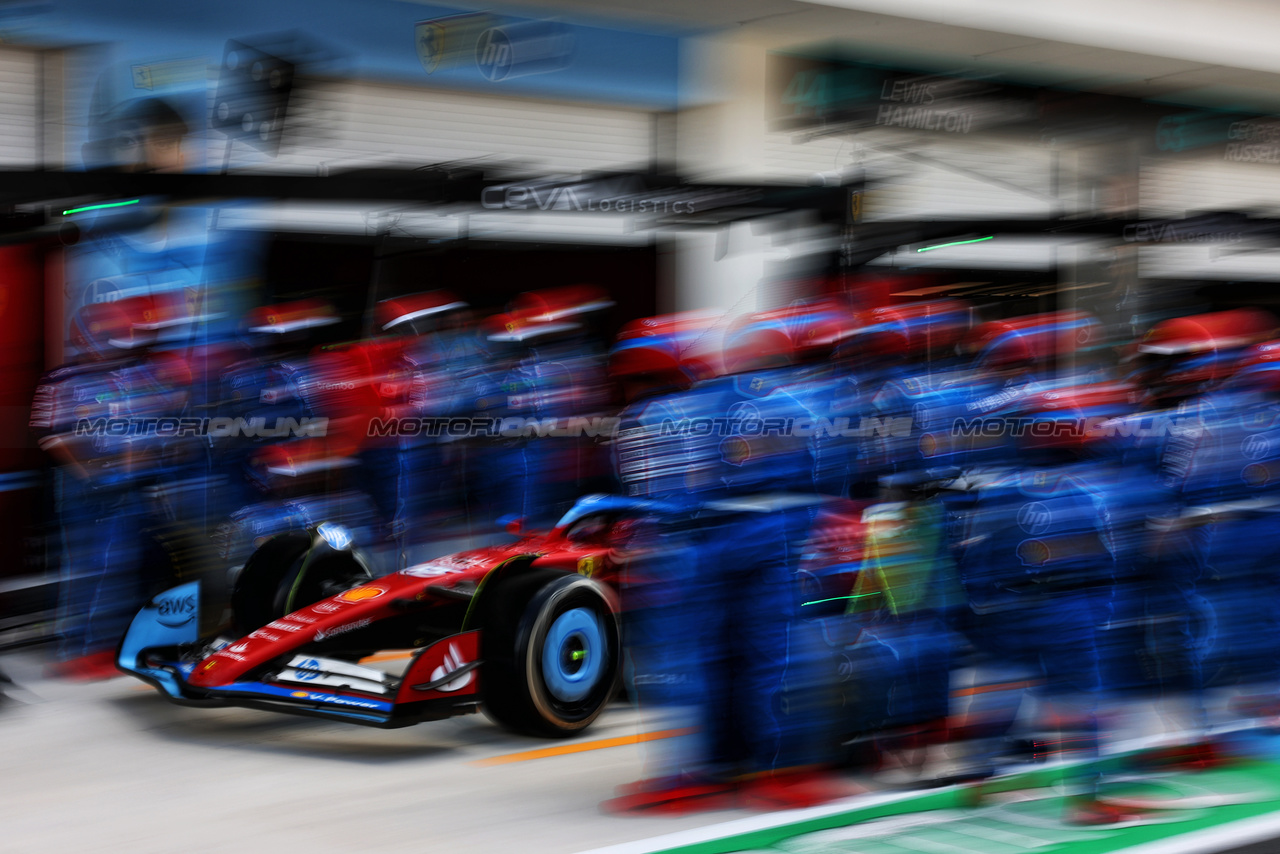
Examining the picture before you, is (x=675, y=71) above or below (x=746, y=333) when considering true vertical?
above

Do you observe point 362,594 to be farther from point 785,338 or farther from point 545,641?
point 785,338

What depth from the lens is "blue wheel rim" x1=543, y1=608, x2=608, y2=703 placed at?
5.65m

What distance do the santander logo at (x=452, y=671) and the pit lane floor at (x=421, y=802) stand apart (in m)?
0.32

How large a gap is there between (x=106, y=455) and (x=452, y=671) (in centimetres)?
258

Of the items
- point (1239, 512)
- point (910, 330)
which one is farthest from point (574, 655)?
point (1239, 512)

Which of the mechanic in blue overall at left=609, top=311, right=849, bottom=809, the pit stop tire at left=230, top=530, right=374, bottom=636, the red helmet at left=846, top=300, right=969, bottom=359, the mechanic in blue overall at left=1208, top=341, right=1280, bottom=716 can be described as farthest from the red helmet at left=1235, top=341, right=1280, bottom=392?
the pit stop tire at left=230, top=530, right=374, bottom=636

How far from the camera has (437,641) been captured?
5441 millimetres

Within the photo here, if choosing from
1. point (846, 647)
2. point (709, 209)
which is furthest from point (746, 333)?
point (709, 209)

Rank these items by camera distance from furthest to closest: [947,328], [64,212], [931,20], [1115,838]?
[931,20]
[64,212]
[947,328]
[1115,838]

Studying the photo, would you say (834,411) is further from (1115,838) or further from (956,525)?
(1115,838)

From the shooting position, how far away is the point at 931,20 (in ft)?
40.4

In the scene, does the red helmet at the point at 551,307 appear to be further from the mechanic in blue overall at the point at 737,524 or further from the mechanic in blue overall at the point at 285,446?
the mechanic in blue overall at the point at 737,524

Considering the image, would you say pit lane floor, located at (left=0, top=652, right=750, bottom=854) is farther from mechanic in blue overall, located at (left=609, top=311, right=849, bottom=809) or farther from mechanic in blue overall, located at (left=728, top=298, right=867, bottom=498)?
mechanic in blue overall, located at (left=728, top=298, right=867, bottom=498)

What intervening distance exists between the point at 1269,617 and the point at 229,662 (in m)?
→ 4.09
